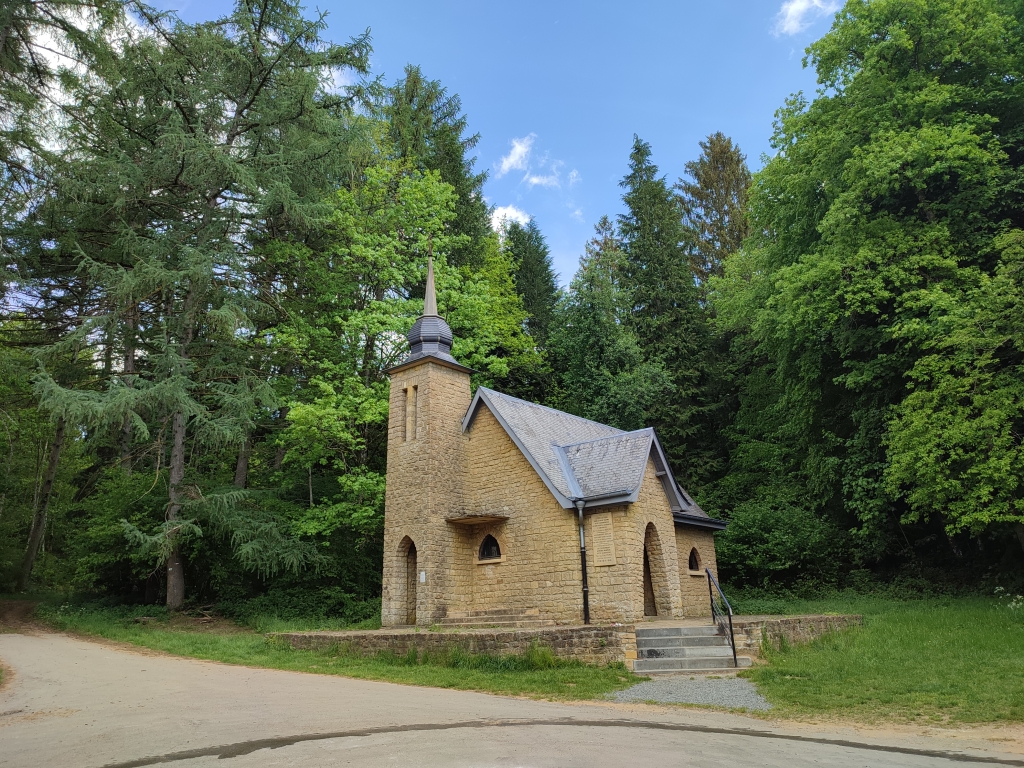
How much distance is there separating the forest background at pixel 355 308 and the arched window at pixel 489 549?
4.16m

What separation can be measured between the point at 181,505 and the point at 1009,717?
18474mm

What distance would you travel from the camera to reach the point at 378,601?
19125 millimetres

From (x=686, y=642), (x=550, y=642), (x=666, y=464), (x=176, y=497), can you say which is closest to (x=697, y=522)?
(x=666, y=464)

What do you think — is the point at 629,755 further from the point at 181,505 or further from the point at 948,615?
the point at 181,505

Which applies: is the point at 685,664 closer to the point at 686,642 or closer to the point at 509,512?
the point at 686,642

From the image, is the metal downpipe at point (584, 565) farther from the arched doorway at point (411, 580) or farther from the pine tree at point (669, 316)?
the pine tree at point (669, 316)

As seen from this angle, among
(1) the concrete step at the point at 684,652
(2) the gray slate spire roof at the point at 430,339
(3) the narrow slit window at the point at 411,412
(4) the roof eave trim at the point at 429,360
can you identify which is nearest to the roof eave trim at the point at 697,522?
(1) the concrete step at the point at 684,652

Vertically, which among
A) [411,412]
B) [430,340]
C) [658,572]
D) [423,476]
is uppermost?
[430,340]

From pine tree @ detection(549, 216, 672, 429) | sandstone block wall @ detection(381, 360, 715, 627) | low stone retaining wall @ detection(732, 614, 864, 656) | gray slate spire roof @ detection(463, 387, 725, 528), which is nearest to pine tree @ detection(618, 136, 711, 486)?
pine tree @ detection(549, 216, 672, 429)

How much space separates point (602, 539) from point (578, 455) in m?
2.78

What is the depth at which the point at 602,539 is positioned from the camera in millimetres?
14227

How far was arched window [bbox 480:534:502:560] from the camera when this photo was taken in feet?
53.3

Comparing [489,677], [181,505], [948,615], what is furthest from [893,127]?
[181,505]

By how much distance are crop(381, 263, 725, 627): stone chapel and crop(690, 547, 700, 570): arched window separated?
1613 mm
